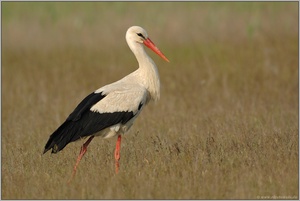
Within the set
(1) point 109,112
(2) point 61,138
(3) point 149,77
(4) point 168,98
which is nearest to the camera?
(2) point 61,138

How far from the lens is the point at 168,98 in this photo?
1004cm

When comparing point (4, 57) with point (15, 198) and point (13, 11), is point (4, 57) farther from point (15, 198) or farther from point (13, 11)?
point (15, 198)

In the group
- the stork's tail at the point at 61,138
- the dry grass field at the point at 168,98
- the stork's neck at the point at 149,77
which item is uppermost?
the stork's neck at the point at 149,77

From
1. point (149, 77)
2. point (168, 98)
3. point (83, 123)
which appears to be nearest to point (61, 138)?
point (83, 123)

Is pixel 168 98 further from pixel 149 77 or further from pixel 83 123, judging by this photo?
pixel 83 123

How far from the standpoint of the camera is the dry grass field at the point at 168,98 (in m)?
5.12

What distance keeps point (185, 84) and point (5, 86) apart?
3104 mm

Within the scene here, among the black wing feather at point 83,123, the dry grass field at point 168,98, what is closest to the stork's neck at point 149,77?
the black wing feather at point 83,123

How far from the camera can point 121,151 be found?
660 cm

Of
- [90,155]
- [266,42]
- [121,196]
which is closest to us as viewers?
[121,196]

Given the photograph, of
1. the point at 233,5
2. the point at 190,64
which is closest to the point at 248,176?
the point at 190,64

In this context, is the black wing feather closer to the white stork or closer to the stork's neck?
the white stork

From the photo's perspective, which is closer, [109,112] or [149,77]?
[109,112]

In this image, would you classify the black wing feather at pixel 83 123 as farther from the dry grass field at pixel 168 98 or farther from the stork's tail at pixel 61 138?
the dry grass field at pixel 168 98
